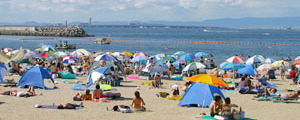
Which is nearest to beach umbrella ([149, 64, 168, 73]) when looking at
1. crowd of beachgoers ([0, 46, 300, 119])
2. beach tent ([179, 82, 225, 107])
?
crowd of beachgoers ([0, 46, 300, 119])

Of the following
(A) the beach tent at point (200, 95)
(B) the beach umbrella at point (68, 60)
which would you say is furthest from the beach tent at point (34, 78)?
(B) the beach umbrella at point (68, 60)

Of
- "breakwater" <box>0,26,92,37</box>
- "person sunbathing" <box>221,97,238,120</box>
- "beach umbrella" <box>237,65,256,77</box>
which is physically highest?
"beach umbrella" <box>237,65,256,77</box>

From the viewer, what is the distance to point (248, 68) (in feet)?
67.7

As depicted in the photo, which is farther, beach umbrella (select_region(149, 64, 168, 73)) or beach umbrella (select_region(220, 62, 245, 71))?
beach umbrella (select_region(220, 62, 245, 71))

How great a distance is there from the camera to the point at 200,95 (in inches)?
567

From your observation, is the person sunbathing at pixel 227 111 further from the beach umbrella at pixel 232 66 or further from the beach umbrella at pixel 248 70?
the beach umbrella at pixel 232 66

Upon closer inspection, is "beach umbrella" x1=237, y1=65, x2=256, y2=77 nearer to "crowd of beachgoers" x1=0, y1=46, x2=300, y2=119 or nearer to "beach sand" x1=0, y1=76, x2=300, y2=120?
"crowd of beachgoers" x1=0, y1=46, x2=300, y2=119

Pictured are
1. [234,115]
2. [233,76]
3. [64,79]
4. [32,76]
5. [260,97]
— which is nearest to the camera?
Answer: [234,115]

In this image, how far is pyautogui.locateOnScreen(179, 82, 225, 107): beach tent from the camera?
14297mm

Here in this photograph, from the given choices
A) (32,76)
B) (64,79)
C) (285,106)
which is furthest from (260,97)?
(64,79)

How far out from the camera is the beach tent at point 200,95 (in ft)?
46.9

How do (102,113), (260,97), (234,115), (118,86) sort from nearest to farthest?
(234,115) < (102,113) < (260,97) < (118,86)

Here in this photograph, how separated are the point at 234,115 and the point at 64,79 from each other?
41.8 feet

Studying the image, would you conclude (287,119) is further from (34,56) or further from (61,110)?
(34,56)
